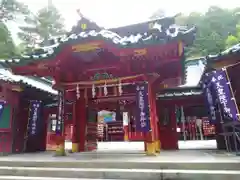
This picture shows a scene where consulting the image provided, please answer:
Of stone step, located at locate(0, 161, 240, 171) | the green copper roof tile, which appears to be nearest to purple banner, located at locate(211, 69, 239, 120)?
stone step, located at locate(0, 161, 240, 171)

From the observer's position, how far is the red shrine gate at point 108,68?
6.88m

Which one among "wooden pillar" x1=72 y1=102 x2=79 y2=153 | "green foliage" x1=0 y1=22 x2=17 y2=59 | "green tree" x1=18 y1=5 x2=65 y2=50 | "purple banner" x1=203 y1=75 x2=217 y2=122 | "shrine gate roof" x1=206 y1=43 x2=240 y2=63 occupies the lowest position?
"wooden pillar" x1=72 y1=102 x2=79 y2=153

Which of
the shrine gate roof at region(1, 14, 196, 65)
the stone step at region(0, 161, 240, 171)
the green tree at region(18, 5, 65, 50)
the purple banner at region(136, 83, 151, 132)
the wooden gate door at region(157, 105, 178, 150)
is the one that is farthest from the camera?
the green tree at region(18, 5, 65, 50)

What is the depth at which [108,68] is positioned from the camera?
27.5 ft

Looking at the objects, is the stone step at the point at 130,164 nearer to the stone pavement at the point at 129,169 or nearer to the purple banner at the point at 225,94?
the stone pavement at the point at 129,169

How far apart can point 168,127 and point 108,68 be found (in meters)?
3.80

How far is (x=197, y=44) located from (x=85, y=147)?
87.7 feet

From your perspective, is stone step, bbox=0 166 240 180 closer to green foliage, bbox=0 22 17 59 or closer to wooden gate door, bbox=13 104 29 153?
wooden gate door, bbox=13 104 29 153

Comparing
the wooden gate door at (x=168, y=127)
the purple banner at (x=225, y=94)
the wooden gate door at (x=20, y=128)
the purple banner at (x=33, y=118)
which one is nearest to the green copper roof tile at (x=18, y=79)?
the purple banner at (x=33, y=118)

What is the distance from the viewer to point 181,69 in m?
8.21

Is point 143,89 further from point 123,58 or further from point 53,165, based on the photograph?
point 53,165

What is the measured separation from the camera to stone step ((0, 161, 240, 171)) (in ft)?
16.4

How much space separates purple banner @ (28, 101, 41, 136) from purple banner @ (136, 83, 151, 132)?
471 centimetres

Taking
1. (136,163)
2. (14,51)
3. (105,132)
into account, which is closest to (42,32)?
(14,51)
